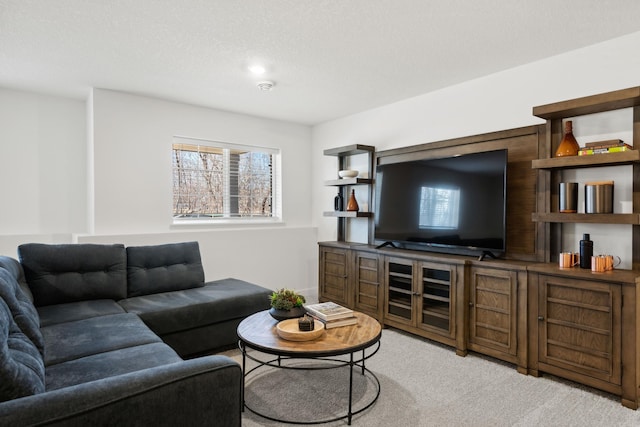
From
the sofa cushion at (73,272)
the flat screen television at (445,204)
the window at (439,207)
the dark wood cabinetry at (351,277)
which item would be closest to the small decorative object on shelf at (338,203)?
the dark wood cabinetry at (351,277)

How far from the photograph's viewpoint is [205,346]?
3012 mm

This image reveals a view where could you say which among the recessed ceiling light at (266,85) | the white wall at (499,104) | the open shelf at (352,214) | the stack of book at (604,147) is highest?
the recessed ceiling light at (266,85)

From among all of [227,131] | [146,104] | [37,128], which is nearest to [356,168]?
[227,131]

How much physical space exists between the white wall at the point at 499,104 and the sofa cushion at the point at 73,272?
2771mm

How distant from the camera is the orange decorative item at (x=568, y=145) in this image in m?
2.70

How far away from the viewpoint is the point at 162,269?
3391mm

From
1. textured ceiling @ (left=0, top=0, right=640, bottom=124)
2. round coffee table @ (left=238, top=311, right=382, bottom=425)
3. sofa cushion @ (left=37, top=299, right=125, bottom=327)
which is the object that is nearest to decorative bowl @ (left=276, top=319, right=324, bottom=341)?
round coffee table @ (left=238, top=311, right=382, bottom=425)

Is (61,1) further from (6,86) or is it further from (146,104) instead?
(6,86)

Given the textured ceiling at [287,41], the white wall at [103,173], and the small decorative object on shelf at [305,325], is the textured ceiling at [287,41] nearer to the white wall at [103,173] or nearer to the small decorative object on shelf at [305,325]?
the white wall at [103,173]

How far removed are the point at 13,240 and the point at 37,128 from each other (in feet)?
3.97

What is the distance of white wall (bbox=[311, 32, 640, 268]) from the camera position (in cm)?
268

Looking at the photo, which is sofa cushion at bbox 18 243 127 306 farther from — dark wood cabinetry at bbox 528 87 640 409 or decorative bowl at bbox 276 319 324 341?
dark wood cabinetry at bbox 528 87 640 409

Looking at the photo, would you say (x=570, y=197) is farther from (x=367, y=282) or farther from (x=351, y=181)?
(x=351, y=181)

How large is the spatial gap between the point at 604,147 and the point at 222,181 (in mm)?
3921
